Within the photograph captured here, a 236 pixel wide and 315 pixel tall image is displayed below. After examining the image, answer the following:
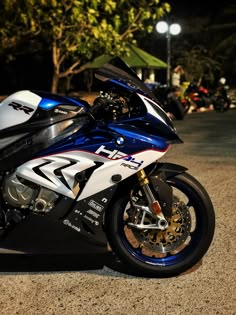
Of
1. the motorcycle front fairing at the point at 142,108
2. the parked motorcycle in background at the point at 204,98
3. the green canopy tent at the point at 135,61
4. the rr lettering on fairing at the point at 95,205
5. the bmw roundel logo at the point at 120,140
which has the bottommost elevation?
the parked motorcycle in background at the point at 204,98

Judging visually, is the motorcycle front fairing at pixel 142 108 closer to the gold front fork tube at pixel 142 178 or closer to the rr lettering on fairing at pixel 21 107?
the gold front fork tube at pixel 142 178

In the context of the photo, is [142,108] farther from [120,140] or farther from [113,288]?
[113,288]

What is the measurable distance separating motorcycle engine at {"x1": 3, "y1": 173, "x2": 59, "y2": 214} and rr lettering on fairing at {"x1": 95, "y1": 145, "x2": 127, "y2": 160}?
1.40 feet

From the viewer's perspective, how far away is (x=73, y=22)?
47.1 feet

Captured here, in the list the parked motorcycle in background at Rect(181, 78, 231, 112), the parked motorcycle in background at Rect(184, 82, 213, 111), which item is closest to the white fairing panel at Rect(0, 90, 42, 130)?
the parked motorcycle in background at Rect(181, 78, 231, 112)

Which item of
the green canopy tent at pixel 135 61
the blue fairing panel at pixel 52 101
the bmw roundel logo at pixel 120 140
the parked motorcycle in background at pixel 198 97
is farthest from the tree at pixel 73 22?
the bmw roundel logo at pixel 120 140

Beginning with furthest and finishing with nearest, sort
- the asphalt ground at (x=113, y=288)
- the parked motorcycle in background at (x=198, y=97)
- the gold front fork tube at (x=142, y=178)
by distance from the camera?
1. the parked motorcycle in background at (x=198, y=97)
2. the gold front fork tube at (x=142, y=178)
3. the asphalt ground at (x=113, y=288)

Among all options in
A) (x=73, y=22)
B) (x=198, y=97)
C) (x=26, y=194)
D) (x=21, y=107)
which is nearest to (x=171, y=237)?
(x=26, y=194)

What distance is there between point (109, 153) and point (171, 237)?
30.1 inches

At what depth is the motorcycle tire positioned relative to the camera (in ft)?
11.5

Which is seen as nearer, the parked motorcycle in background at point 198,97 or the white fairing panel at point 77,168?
the white fairing panel at point 77,168

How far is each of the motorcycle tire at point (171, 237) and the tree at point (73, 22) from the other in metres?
10.3

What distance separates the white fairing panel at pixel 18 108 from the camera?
132 inches

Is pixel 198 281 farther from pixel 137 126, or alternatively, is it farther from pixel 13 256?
pixel 13 256
